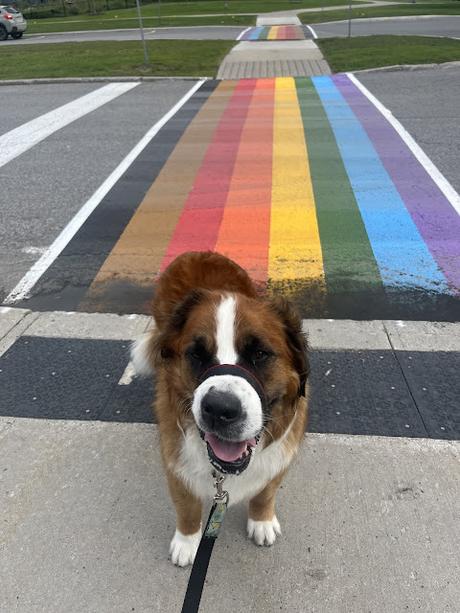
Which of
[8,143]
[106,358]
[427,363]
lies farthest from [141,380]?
[8,143]

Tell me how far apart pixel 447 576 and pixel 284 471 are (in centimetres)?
92

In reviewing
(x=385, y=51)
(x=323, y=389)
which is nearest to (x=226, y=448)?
(x=323, y=389)

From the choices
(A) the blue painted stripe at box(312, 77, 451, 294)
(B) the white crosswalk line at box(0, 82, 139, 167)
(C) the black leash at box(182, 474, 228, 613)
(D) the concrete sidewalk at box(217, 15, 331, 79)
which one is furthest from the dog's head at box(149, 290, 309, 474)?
(D) the concrete sidewalk at box(217, 15, 331, 79)

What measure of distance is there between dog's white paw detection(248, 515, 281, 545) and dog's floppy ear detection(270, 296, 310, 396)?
0.84 metres

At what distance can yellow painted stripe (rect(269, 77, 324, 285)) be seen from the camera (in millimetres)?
5078

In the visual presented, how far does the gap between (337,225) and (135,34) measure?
27.4 m

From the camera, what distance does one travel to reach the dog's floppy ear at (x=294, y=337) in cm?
231

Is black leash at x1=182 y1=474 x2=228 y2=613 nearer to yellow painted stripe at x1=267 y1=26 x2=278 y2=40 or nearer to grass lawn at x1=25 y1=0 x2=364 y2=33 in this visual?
yellow painted stripe at x1=267 y1=26 x2=278 y2=40

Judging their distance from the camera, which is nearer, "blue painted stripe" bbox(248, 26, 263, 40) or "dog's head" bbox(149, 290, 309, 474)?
"dog's head" bbox(149, 290, 309, 474)

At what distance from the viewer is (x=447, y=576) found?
2361mm

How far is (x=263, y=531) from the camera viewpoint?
2598 millimetres

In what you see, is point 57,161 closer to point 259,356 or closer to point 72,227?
point 72,227

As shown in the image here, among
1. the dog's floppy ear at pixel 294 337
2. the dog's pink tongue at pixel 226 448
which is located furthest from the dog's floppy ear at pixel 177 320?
the dog's pink tongue at pixel 226 448

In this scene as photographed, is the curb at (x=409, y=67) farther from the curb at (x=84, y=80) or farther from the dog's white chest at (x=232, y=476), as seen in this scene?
the dog's white chest at (x=232, y=476)
